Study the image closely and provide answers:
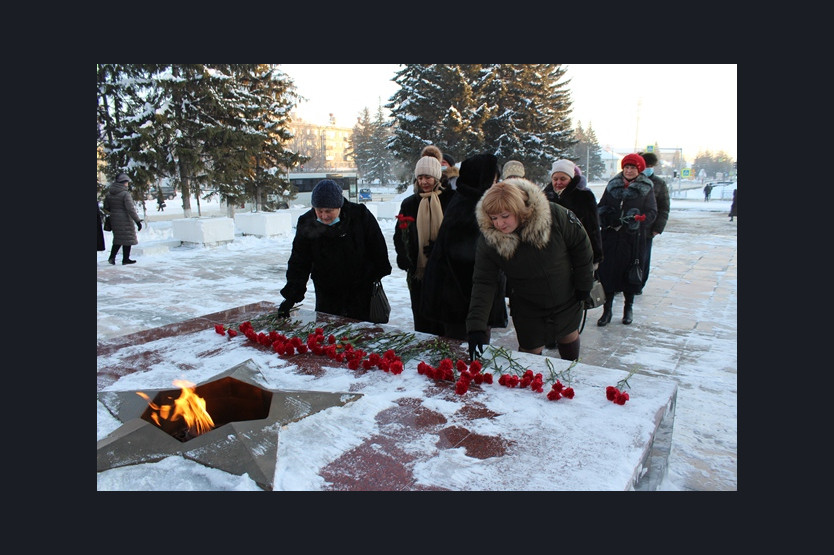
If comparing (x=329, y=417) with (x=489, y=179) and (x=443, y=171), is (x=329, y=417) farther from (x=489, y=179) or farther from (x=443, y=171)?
(x=443, y=171)

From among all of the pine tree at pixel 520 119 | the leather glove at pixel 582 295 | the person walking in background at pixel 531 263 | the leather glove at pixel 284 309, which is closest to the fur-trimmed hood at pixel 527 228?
the person walking in background at pixel 531 263

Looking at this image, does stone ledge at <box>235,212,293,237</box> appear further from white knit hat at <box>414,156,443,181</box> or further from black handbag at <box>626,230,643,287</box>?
white knit hat at <box>414,156,443,181</box>

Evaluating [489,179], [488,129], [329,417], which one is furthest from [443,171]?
[488,129]

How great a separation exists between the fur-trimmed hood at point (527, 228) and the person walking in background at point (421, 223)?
1.12m

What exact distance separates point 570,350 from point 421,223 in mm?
1487

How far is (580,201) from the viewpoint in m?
4.60

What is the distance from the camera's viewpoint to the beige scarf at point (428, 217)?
419cm

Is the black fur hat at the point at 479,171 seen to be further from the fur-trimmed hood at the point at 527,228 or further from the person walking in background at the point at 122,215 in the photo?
the person walking in background at the point at 122,215

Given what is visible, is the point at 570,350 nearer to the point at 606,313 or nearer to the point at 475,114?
the point at 606,313

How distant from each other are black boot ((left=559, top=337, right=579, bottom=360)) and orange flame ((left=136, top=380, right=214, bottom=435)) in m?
2.12

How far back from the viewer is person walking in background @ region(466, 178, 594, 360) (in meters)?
2.96

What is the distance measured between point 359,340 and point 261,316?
3.41 feet

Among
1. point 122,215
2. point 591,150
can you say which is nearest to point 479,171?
point 122,215

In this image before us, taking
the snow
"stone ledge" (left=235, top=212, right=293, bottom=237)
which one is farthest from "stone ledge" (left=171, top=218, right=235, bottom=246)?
the snow
